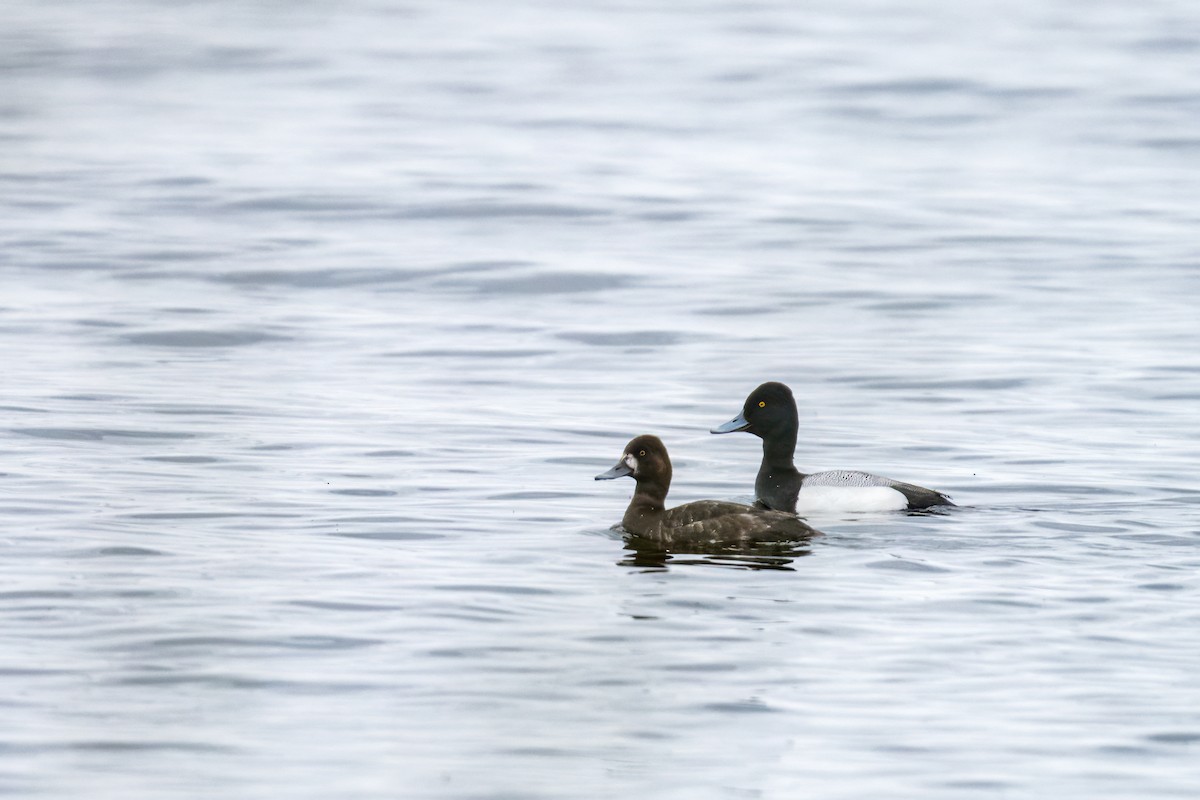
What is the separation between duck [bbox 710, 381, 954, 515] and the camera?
1046 cm

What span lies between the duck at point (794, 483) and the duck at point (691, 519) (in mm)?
890

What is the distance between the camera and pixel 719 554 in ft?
30.3

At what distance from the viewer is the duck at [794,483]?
1046 centimetres

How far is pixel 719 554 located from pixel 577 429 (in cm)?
417

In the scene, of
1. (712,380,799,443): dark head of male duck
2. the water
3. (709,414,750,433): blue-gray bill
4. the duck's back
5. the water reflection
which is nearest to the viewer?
the water

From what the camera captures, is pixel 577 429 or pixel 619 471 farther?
pixel 577 429

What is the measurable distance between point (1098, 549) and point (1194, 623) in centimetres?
168

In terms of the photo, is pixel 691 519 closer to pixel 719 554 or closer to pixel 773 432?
pixel 719 554

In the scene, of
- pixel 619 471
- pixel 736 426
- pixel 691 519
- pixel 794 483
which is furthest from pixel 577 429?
pixel 691 519

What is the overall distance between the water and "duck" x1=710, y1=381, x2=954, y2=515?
0.91 ft

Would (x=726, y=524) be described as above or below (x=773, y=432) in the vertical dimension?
below

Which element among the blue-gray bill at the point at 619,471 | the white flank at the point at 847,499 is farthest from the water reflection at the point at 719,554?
the white flank at the point at 847,499

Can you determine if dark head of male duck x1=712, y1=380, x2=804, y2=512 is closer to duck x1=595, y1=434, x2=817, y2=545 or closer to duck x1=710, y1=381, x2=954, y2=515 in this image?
duck x1=710, y1=381, x2=954, y2=515

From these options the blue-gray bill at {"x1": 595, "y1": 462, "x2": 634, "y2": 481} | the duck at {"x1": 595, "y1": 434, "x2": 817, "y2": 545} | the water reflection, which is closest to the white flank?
the duck at {"x1": 595, "y1": 434, "x2": 817, "y2": 545}
